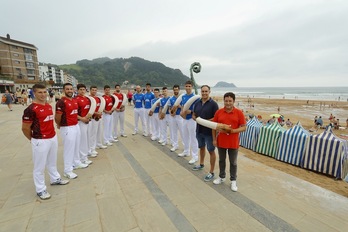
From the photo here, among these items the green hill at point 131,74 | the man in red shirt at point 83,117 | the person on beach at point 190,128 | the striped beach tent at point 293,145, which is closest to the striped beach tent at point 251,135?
the striped beach tent at point 293,145

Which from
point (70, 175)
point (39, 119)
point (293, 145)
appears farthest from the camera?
point (293, 145)

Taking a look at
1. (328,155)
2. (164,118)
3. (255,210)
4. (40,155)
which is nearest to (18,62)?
(164,118)

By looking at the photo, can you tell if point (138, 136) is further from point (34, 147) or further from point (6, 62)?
point (6, 62)

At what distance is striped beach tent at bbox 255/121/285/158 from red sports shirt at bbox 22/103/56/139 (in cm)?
642

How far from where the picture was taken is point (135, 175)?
13.6 ft

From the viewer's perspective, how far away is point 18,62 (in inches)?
1940

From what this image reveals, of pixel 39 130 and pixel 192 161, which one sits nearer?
pixel 39 130

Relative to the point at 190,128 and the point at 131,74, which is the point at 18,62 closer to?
the point at 190,128

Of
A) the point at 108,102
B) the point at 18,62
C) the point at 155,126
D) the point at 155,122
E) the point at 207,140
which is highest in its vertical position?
the point at 18,62

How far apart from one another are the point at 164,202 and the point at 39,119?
8.61 ft

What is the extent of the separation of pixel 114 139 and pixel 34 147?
3.77 m

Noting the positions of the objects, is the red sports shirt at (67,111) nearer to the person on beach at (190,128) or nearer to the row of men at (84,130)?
the row of men at (84,130)

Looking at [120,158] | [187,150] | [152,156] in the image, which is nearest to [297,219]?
[187,150]

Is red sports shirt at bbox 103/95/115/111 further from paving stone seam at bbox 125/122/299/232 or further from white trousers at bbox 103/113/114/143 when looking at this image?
paving stone seam at bbox 125/122/299/232
